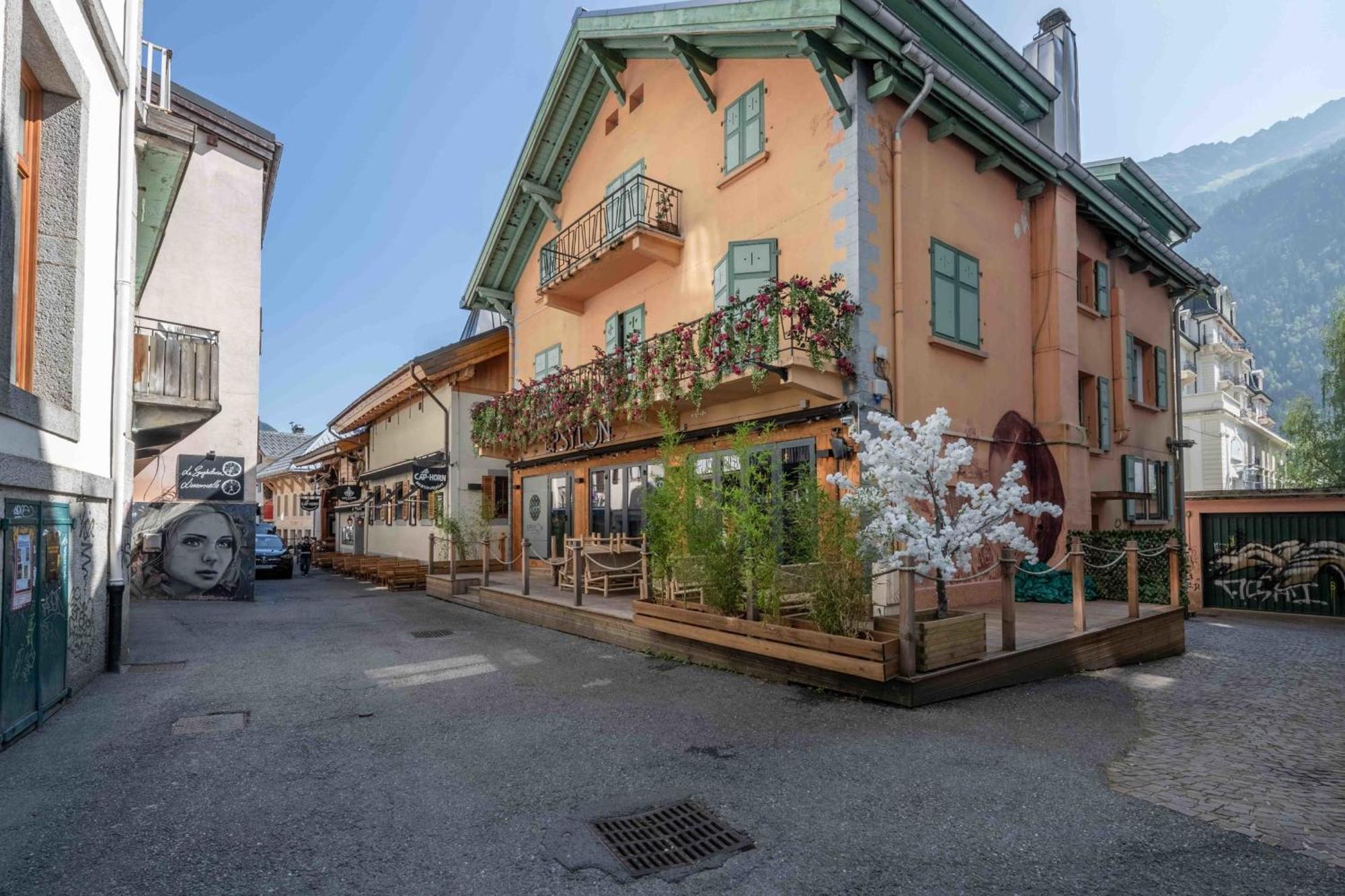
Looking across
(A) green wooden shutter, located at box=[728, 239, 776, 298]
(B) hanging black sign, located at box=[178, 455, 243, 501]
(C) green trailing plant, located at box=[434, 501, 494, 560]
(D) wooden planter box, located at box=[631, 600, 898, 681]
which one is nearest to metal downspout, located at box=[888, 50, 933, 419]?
(A) green wooden shutter, located at box=[728, 239, 776, 298]

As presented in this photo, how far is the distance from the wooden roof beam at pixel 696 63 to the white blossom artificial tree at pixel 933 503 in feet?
26.0

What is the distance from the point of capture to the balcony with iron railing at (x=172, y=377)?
12.0 metres

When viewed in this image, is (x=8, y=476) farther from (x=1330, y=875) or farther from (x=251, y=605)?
(x=251, y=605)

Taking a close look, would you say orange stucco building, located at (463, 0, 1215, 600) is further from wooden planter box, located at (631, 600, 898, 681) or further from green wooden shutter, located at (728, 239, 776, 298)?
wooden planter box, located at (631, 600, 898, 681)

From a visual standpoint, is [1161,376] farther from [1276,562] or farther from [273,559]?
[273,559]

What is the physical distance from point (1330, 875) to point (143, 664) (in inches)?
415

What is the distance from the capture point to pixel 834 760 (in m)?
5.13

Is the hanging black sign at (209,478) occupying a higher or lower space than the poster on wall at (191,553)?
higher

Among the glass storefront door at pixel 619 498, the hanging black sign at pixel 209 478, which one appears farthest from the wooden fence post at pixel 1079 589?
the hanging black sign at pixel 209 478

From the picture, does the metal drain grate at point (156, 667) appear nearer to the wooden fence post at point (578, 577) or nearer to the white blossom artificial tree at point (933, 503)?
the wooden fence post at point (578, 577)

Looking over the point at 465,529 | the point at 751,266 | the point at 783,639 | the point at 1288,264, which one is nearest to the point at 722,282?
the point at 751,266

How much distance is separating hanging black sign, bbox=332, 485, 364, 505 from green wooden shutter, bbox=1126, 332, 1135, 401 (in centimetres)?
2452

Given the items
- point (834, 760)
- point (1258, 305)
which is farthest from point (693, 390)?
point (1258, 305)

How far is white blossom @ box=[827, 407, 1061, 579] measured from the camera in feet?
23.1
